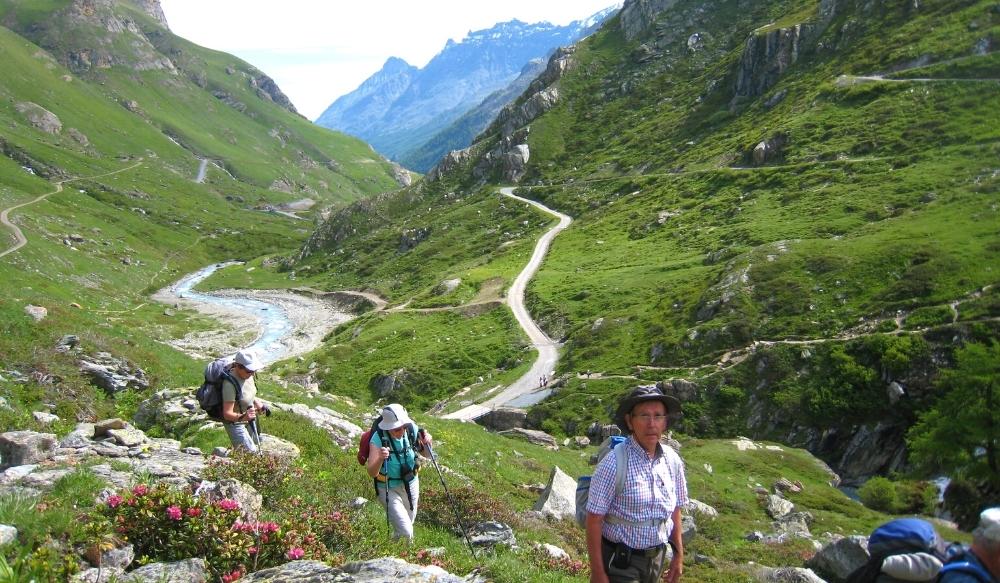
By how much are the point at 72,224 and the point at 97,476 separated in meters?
158

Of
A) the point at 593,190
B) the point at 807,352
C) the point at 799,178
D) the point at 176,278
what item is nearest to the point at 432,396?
the point at 807,352

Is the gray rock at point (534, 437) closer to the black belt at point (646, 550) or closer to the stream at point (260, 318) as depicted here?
the black belt at point (646, 550)

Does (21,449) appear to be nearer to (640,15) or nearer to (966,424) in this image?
(966,424)

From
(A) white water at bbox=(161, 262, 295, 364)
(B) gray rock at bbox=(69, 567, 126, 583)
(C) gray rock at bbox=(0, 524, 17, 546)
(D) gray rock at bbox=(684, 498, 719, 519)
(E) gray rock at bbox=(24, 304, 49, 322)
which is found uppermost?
(E) gray rock at bbox=(24, 304, 49, 322)

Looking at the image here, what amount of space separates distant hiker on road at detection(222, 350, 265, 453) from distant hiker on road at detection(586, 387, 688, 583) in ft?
Answer: 26.8

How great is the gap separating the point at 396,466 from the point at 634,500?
16.4ft

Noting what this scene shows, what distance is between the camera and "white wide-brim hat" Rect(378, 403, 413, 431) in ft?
35.1

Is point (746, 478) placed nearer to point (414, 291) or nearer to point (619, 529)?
point (619, 529)

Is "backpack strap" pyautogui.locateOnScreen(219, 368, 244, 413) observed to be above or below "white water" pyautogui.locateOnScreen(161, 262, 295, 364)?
above

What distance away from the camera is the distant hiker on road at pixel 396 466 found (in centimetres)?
1059

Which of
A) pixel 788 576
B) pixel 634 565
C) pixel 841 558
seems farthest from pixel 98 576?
pixel 841 558

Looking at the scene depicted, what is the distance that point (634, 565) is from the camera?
763 cm

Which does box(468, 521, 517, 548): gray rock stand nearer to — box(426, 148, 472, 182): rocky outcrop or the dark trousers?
the dark trousers

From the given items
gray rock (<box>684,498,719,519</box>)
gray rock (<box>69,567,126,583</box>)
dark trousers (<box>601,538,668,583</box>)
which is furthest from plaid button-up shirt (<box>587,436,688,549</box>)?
gray rock (<box>684,498,719,519</box>)
